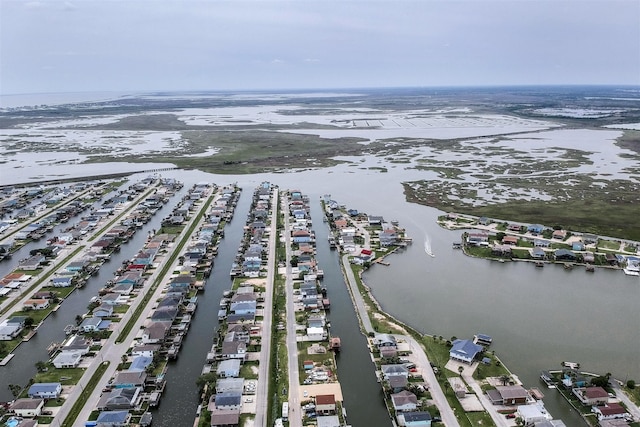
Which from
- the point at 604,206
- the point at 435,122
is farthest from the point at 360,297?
the point at 435,122

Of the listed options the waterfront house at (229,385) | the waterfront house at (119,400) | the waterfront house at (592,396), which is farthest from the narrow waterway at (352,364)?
the waterfront house at (119,400)

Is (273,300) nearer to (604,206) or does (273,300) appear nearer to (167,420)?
(167,420)

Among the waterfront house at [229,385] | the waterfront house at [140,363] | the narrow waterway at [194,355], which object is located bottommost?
the narrow waterway at [194,355]

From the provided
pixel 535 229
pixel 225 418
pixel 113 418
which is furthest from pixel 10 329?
pixel 535 229

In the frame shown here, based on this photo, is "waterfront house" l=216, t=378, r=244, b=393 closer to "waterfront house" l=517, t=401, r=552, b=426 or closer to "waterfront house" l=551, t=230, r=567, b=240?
"waterfront house" l=517, t=401, r=552, b=426

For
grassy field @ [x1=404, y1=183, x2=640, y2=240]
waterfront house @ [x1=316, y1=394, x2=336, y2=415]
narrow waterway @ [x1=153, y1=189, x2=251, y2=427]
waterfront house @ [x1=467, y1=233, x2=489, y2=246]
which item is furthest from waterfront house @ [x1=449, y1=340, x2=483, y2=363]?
grassy field @ [x1=404, y1=183, x2=640, y2=240]

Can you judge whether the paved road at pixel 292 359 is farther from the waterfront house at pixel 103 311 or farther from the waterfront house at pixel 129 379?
the waterfront house at pixel 103 311

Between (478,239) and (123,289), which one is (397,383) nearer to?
(123,289)

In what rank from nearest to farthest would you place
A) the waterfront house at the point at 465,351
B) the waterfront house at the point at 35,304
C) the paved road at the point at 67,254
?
the waterfront house at the point at 465,351 → the waterfront house at the point at 35,304 → the paved road at the point at 67,254
